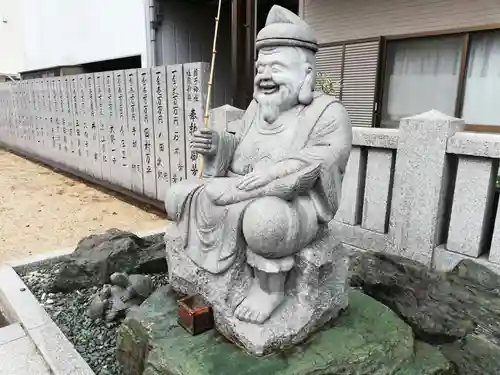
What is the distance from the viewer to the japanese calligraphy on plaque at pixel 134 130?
680 cm

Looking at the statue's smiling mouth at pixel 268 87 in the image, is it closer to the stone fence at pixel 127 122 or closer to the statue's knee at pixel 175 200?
the statue's knee at pixel 175 200

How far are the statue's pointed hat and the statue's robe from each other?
1.18 feet

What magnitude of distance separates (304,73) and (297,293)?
1318 millimetres

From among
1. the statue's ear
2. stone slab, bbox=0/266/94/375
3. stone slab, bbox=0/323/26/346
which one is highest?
the statue's ear

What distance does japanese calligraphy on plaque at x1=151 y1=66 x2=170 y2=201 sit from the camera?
617 centimetres

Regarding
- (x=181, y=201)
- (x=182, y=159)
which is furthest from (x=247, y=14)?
(x=181, y=201)

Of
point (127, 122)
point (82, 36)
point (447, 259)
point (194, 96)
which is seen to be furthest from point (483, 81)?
point (82, 36)

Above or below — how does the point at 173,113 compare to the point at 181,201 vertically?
above

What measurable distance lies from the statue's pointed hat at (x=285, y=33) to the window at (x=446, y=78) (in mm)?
4537

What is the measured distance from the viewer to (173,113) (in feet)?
19.9

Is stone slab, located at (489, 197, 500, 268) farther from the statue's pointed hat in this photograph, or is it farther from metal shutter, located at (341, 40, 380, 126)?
metal shutter, located at (341, 40, 380, 126)

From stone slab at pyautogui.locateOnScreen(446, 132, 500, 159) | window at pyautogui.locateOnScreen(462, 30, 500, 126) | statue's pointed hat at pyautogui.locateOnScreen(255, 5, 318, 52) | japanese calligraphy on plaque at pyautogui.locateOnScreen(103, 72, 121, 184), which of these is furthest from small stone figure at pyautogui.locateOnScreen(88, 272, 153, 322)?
window at pyautogui.locateOnScreen(462, 30, 500, 126)

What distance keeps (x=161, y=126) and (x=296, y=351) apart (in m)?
4.76

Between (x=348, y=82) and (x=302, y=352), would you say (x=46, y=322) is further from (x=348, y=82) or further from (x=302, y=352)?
(x=348, y=82)
